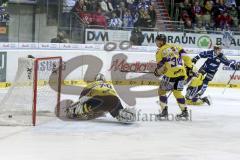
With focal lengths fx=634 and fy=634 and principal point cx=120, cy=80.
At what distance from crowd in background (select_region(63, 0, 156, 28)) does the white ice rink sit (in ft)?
23.7

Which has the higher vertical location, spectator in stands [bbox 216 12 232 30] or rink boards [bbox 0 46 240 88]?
spectator in stands [bbox 216 12 232 30]

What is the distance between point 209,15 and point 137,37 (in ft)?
14.9

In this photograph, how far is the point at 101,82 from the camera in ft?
34.8

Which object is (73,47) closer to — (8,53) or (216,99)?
(8,53)

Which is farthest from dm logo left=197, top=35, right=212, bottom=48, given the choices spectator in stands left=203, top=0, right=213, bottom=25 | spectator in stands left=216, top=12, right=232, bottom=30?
spectator in stands left=203, top=0, right=213, bottom=25

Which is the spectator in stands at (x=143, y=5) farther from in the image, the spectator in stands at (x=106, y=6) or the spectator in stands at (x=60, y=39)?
the spectator in stands at (x=60, y=39)

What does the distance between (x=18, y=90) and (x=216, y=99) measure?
19.7 feet

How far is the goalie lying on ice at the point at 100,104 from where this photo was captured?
34.2 feet

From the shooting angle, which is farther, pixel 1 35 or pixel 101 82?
pixel 1 35

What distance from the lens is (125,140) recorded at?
9.10 meters

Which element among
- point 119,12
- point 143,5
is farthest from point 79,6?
point 143,5

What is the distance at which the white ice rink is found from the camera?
26.1 feet

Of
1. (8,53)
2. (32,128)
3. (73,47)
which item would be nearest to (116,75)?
(73,47)

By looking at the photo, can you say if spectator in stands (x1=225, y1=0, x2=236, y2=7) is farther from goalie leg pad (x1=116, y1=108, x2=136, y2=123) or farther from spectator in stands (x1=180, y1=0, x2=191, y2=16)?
goalie leg pad (x1=116, y1=108, x2=136, y2=123)
